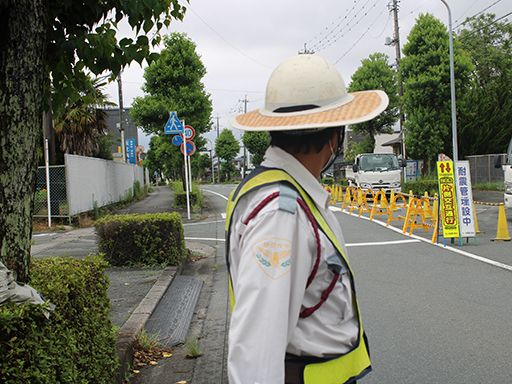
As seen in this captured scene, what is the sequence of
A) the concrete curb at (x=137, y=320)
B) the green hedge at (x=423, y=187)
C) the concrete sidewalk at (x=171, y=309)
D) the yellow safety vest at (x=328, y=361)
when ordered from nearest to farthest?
1. the yellow safety vest at (x=328, y=361)
2. the concrete curb at (x=137, y=320)
3. the concrete sidewalk at (x=171, y=309)
4. the green hedge at (x=423, y=187)

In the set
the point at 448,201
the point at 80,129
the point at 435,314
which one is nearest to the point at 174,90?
the point at 80,129

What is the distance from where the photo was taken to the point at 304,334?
161 cm

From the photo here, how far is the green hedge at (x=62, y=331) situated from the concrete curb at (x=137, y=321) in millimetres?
551

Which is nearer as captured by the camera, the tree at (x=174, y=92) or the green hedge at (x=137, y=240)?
the green hedge at (x=137, y=240)

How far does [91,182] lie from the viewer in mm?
18047

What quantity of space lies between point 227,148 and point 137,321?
71.0m

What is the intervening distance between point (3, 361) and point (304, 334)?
126cm

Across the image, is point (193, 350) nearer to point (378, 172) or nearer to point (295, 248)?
point (295, 248)

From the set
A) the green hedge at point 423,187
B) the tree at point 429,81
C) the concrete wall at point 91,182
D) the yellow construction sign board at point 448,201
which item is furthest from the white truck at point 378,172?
the yellow construction sign board at point 448,201

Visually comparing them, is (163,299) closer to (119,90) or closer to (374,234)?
(374,234)

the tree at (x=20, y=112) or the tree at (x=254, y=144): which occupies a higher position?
the tree at (x=254, y=144)

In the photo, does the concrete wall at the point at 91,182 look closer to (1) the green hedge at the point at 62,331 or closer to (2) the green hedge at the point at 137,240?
(2) the green hedge at the point at 137,240

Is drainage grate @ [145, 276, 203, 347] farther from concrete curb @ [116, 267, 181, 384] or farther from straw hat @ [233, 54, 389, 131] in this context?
straw hat @ [233, 54, 389, 131]

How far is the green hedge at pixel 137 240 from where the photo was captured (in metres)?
8.27
